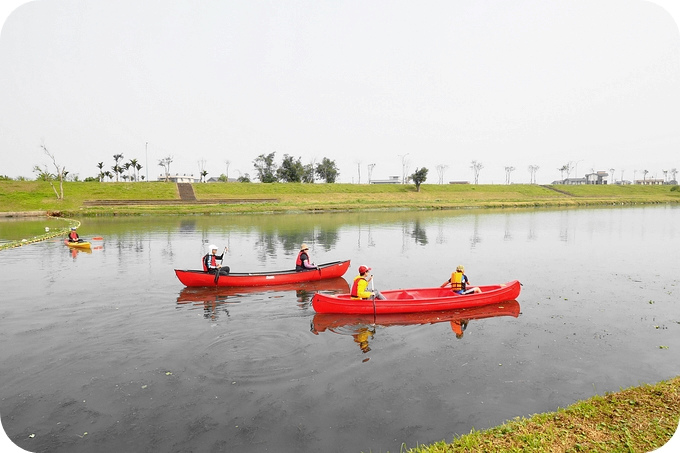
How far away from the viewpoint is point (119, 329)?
14156 millimetres

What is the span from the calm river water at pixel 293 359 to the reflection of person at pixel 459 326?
212 mm

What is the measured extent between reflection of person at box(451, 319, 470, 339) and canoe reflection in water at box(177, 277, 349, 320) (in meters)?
6.09

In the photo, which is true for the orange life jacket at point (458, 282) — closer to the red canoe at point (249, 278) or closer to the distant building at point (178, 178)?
the red canoe at point (249, 278)

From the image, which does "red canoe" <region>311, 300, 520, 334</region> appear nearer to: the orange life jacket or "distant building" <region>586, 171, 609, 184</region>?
the orange life jacket

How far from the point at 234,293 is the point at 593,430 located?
15.4m

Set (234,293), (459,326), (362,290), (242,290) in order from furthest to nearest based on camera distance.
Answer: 1. (242,290)
2. (234,293)
3. (362,290)
4. (459,326)

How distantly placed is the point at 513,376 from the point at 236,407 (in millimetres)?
7114

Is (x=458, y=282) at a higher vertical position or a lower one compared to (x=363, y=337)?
higher

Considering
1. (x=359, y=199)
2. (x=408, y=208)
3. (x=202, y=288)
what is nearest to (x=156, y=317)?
(x=202, y=288)

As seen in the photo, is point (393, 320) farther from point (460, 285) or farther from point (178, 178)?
point (178, 178)

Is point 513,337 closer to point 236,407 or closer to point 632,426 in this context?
point 632,426

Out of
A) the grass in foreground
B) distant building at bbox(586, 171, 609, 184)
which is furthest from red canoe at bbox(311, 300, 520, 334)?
distant building at bbox(586, 171, 609, 184)

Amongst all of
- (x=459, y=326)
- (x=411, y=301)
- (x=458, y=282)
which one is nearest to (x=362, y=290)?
(x=411, y=301)

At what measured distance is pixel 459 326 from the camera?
14.7 m
